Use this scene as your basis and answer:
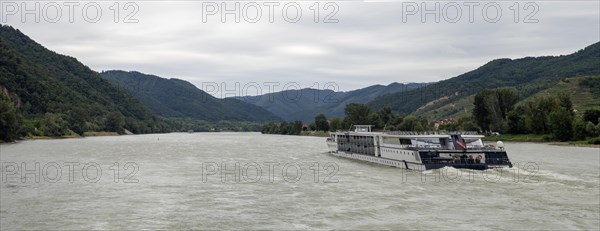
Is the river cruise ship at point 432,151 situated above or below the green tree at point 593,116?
below

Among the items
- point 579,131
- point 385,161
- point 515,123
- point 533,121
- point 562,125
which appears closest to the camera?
point 385,161

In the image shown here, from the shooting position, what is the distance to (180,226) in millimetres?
32844

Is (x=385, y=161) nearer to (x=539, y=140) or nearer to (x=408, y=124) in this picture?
(x=539, y=140)

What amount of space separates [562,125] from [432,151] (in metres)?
77.1

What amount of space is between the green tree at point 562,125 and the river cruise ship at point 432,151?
65.4 m

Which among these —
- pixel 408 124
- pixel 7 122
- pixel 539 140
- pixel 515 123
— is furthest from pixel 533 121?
pixel 7 122

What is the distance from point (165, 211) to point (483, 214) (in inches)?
912

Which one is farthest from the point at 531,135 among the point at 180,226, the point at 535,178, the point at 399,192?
the point at 180,226

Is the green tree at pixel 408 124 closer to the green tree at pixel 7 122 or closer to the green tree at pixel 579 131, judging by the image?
the green tree at pixel 579 131

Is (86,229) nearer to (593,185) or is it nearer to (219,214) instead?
(219,214)

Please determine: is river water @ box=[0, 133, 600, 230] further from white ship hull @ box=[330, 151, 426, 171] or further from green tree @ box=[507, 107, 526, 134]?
green tree @ box=[507, 107, 526, 134]

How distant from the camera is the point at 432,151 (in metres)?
68.0

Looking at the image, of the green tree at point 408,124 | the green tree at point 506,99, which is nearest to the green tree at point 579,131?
the green tree at point 506,99

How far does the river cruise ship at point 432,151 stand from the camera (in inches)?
2611
